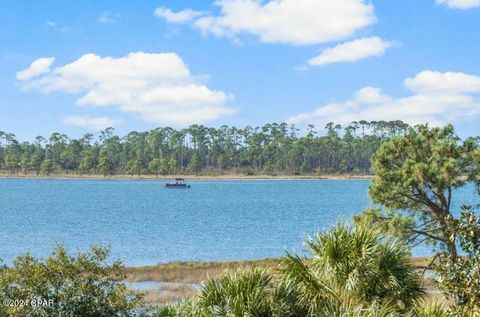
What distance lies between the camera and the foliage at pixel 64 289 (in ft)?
55.5

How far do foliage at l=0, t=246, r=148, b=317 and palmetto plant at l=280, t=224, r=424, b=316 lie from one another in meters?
5.61

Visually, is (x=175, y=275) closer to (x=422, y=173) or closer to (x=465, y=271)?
(x=422, y=173)

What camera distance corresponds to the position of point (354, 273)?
45.7 feet

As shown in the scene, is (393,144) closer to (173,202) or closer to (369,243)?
(369,243)

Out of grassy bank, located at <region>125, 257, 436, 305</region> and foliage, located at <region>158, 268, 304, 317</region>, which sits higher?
foliage, located at <region>158, 268, 304, 317</region>

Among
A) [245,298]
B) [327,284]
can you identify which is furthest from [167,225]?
[245,298]

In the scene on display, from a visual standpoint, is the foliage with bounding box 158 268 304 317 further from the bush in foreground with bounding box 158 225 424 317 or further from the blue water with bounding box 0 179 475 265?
the blue water with bounding box 0 179 475 265

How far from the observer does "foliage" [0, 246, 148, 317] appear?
1691 centimetres

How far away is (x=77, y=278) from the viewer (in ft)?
57.8

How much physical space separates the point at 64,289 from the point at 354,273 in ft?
26.2

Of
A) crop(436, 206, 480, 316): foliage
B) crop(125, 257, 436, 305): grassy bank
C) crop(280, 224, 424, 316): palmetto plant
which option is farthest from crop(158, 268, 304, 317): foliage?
crop(125, 257, 436, 305): grassy bank

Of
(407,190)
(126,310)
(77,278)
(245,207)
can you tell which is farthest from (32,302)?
(245,207)

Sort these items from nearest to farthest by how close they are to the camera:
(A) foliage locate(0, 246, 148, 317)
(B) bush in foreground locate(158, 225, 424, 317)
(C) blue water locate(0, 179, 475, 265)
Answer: (B) bush in foreground locate(158, 225, 424, 317) → (A) foliage locate(0, 246, 148, 317) → (C) blue water locate(0, 179, 475, 265)

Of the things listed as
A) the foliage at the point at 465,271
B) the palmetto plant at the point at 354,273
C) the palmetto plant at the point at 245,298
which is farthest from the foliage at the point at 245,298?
the foliage at the point at 465,271
